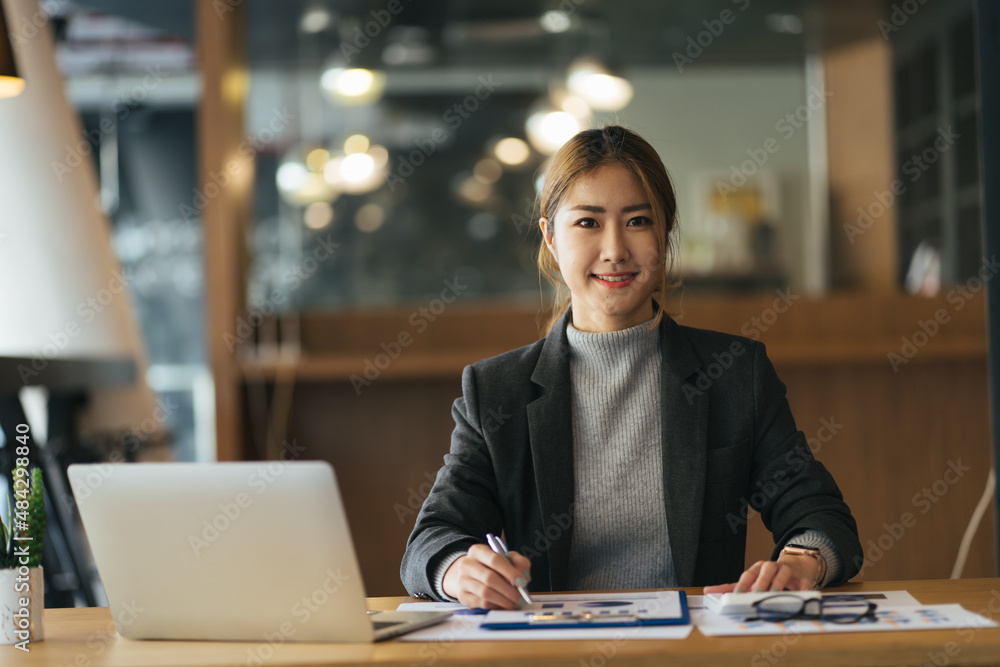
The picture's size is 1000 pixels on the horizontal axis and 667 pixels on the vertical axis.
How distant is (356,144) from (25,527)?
217 inches

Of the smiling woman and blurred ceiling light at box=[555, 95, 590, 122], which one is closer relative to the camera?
the smiling woman

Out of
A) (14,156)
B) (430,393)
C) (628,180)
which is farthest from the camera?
(430,393)

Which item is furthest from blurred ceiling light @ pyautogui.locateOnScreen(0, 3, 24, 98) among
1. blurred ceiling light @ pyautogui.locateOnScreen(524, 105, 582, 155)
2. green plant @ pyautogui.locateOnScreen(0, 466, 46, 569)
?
blurred ceiling light @ pyautogui.locateOnScreen(524, 105, 582, 155)

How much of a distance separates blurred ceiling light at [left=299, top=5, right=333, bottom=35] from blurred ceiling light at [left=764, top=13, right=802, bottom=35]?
2.65 m

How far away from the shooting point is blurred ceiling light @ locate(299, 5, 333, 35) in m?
5.73

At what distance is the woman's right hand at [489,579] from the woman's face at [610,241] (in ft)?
1.43

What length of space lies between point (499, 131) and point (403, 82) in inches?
29.4

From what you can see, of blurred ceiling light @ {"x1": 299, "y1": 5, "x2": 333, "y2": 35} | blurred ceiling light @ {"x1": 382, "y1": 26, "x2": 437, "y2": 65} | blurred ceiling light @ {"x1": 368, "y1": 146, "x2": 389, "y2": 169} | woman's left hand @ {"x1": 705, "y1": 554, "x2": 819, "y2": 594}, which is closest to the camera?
woman's left hand @ {"x1": 705, "y1": 554, "x2": 819, "y2": 594}

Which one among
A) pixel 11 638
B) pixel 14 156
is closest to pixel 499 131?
pixel 14 156

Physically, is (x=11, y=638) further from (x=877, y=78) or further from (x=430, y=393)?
(x=877, y=78)

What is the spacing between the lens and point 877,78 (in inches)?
223

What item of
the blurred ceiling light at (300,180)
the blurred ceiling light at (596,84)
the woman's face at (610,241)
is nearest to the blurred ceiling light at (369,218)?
the blurred ceiling light at (300,180)

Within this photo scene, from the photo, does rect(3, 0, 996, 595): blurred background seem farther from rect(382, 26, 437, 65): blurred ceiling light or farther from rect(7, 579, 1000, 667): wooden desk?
rect(7, 579, 1000, 667): wooden desk

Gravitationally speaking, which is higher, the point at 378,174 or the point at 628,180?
the point at 378,174
